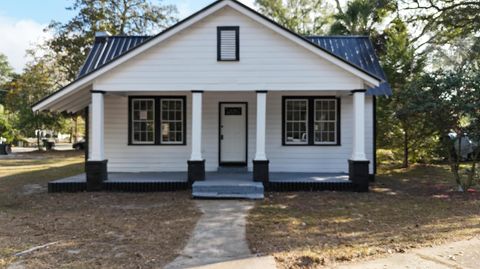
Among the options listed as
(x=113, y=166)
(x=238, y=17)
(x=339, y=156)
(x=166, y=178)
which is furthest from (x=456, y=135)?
(x=113, y=166)

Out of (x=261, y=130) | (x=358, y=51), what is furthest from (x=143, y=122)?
(x=358, y=51)

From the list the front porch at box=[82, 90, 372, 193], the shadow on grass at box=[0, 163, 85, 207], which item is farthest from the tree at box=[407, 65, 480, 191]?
the shadow on grass at box=[0, 163, 85, 207]

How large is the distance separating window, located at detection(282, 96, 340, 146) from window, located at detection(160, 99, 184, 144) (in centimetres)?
326

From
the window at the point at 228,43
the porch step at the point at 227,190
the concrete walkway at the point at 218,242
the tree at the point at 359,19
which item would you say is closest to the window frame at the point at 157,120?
the window at the point at 228,43

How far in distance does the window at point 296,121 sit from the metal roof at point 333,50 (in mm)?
Answer: 2008

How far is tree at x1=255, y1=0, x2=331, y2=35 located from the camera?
36.2m

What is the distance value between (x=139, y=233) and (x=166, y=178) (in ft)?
16.3

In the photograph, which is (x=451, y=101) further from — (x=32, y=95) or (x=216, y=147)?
(x=32, y=95)

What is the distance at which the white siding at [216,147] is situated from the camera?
12766 millimetres

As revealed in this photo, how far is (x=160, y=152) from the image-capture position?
42.3 ft

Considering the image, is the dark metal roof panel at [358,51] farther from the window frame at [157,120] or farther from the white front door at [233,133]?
the window frame at [157,120]

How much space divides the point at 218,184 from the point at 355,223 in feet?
12.4

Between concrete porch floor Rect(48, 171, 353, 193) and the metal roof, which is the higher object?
the metal roof

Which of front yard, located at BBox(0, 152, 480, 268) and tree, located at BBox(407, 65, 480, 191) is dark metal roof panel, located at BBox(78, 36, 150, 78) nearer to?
front yard, located at BBox(0, 152, 480, 268)
